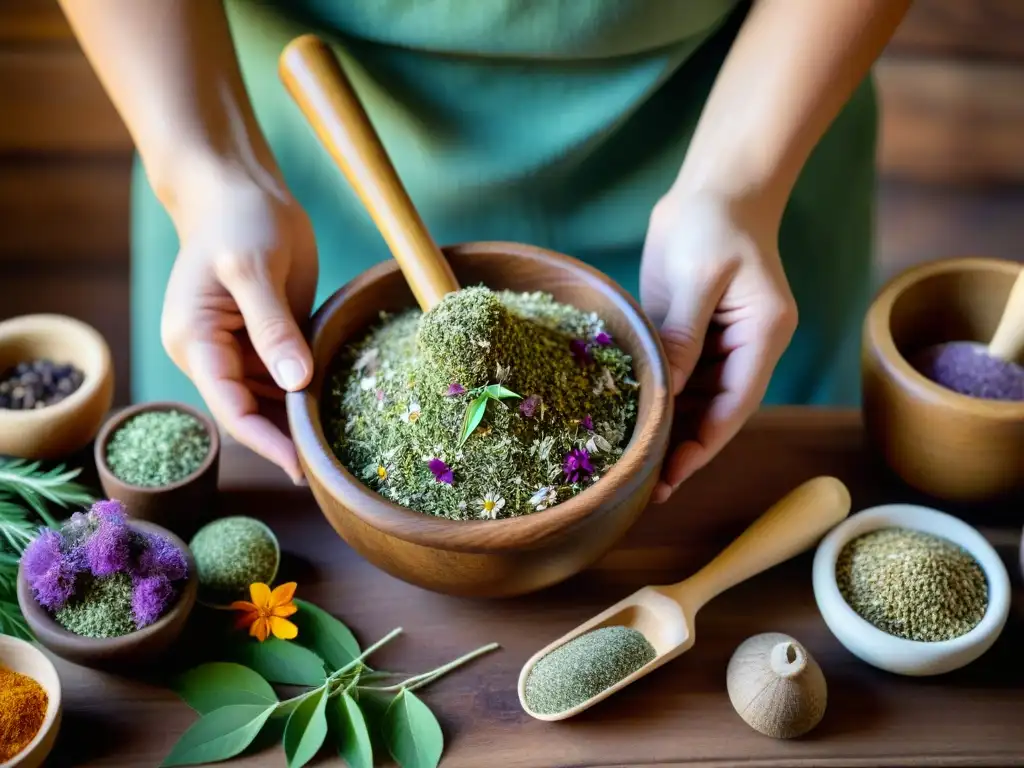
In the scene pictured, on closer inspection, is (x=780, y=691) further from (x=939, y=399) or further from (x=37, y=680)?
(x=37, y=680)

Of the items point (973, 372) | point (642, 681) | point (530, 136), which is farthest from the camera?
point (530, 136)

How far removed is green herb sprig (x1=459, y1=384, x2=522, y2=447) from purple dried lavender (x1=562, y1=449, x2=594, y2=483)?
0.06 meters

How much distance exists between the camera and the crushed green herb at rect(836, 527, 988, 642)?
76cm

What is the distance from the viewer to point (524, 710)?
0.74m

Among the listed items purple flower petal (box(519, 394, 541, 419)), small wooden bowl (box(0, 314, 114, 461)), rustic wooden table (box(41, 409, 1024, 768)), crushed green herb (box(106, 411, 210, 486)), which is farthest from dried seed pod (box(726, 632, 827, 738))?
small wooden bowl (box(0, 314, 114, 461))

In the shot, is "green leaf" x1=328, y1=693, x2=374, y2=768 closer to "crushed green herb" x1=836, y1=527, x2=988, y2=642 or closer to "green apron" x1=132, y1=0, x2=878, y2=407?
"crushed green herb" x1=836, y1=527, x2=988, y2=642

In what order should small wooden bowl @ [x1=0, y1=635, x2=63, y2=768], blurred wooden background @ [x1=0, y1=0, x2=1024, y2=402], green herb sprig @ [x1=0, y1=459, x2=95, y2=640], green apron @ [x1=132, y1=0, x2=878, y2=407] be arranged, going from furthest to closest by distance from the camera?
blurred wooden background @ [x1=0, y1=0, x2=1024, y2=402]
green apron @ [x1=132, y1=0, x2=878, y2=407]
green herb sprig @ [x1=0, y1=459, x2=95, y2=640]
small wooden bowl @ [x1=0, y1=635, x2=63, y2=768]

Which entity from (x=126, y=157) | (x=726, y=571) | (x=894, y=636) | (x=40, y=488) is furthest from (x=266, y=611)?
(x=126, y=157)

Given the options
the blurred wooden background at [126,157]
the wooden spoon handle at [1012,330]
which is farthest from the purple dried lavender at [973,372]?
the blurred wooden background at [126,157]

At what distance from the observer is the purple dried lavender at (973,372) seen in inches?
33.7

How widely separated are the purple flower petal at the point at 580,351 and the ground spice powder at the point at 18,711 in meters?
0.44

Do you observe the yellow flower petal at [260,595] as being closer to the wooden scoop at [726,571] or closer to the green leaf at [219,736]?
the green leaf at [219,736]

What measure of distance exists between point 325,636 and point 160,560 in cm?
14

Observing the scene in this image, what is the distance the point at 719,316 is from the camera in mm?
875
